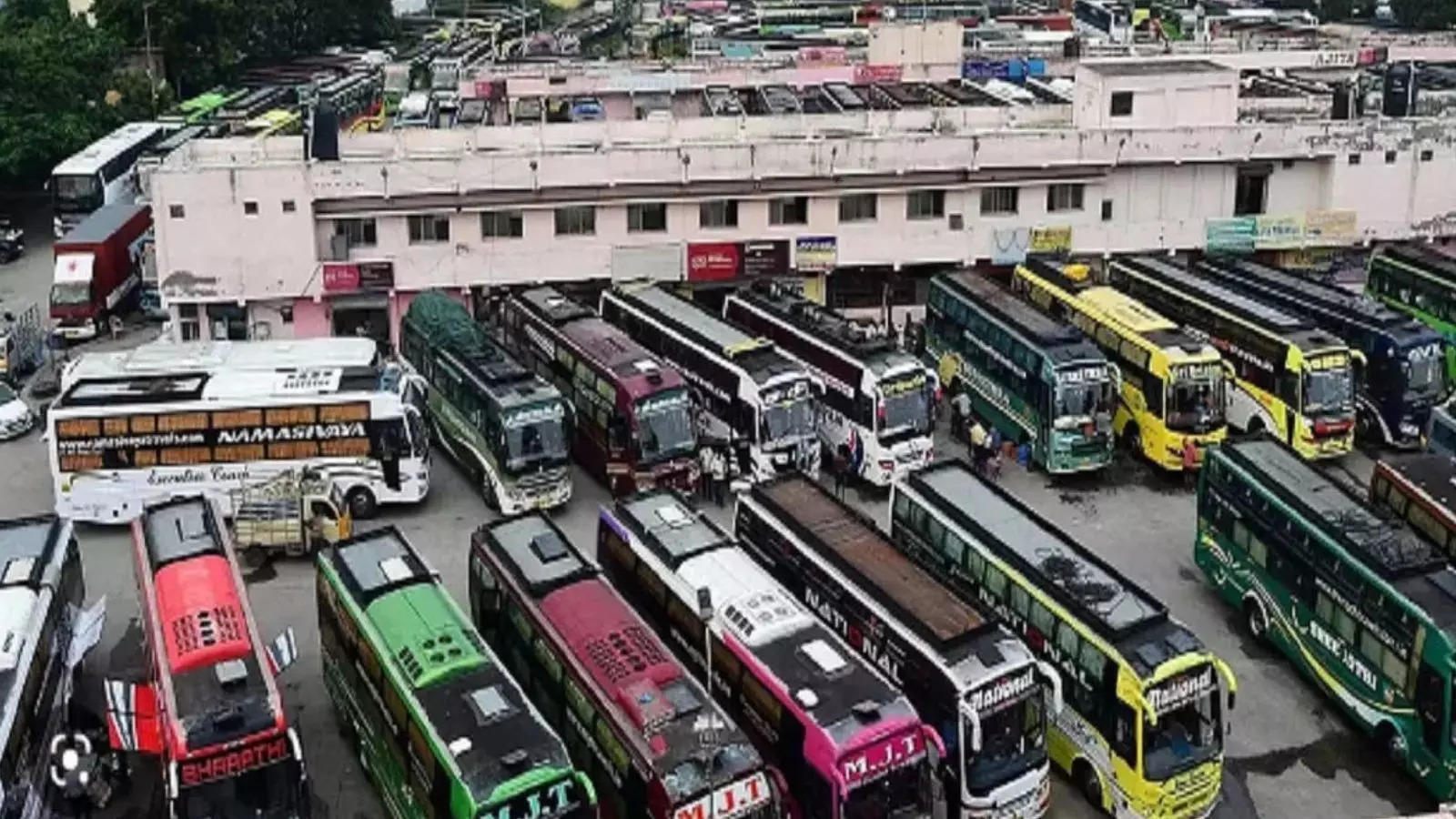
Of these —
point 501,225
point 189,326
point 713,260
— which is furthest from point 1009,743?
point 189,326

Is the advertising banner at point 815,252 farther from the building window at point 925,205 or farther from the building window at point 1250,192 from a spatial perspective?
the building window at point 1250,192

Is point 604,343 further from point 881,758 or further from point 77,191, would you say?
point 77,191

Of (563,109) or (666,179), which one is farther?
(563,109)

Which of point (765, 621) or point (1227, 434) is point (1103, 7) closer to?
point (1227, 434)

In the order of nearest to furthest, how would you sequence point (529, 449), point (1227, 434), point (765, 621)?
point (765, 621) → point (529, 449) → point (1227, 434)

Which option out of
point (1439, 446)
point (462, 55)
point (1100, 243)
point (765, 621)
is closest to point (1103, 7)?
point (462, 55)

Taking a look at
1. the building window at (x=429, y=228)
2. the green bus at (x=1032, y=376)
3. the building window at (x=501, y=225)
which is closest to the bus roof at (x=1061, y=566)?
the green bus at (x=1032, y=376)
